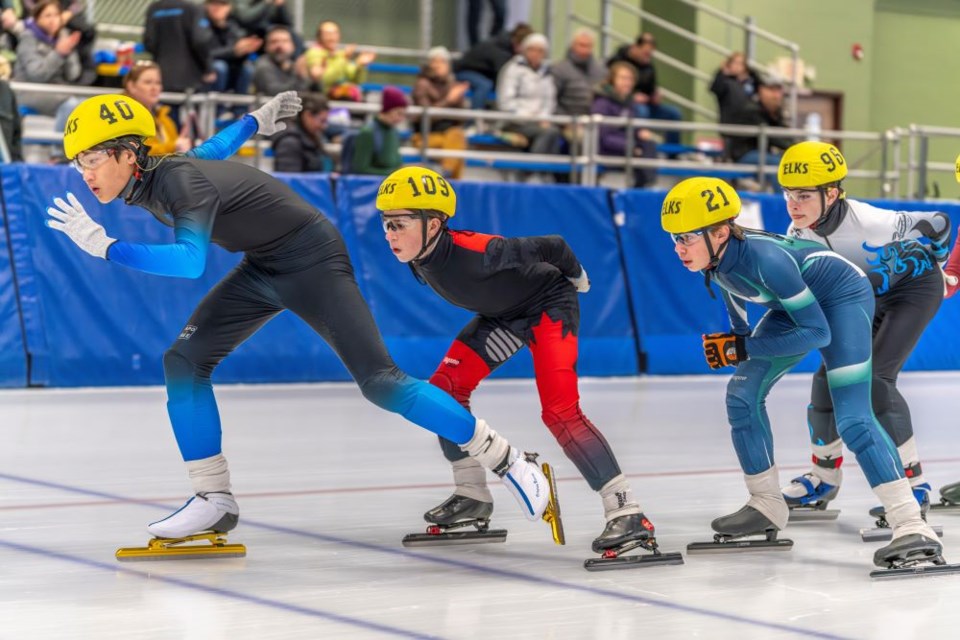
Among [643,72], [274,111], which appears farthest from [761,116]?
[274,111]

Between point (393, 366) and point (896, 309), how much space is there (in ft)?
8.25

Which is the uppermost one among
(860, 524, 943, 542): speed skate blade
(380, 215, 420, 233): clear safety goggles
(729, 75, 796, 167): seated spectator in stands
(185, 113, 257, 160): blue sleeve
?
(729, 75, 796, 167): seated spectator in stands

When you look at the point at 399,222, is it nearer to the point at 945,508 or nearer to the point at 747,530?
the point at 747,530

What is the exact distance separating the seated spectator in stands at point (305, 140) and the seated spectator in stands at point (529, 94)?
293 cm

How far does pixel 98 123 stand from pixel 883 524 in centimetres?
358

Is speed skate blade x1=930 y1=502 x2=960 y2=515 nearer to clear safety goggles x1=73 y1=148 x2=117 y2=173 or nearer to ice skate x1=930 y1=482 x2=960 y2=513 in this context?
ice skate x1=930 y1=482 x2=960 y2=513

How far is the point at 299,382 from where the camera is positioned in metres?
11.9

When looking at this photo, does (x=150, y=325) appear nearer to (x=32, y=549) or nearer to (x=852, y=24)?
(x=32, y=549)

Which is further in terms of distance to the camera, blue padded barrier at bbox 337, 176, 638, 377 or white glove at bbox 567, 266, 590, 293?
blue padded barrier at bbox 337, 176, 638, 377

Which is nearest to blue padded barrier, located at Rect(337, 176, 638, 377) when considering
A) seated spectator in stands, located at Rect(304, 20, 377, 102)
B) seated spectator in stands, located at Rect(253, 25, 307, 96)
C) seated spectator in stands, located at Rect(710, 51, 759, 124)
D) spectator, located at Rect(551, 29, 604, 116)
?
seated spectator in stands, located at Rect(253, 25, 307, 96)

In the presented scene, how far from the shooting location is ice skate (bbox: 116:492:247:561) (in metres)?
5.38

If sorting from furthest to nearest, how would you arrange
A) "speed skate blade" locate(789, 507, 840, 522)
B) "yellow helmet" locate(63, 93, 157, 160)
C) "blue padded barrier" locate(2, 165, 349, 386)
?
"blue padded barrier" locate(2, 165, 349, 386) → "speed skate blade" locate(789, 507, 840, 522) → "yellow helmet" locate(63, 93, 157, 160)

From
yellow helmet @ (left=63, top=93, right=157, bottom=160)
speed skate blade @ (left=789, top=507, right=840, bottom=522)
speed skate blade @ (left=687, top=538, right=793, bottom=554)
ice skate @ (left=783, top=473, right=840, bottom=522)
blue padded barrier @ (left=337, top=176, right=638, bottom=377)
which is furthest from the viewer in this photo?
blue padded barrier @ (left=337, top=176, right=638, bottom=377)

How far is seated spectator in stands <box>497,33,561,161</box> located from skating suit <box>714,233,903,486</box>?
9.23 m
